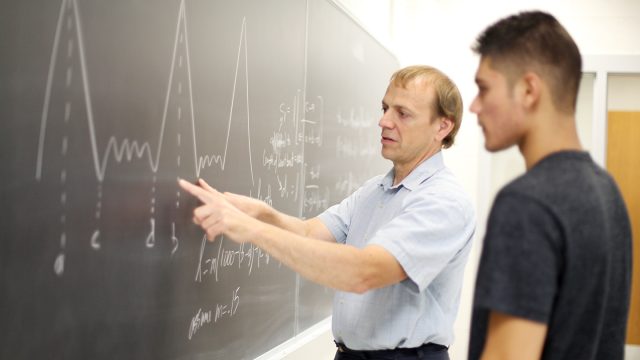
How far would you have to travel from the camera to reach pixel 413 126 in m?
1.99

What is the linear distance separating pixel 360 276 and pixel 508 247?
0.57m

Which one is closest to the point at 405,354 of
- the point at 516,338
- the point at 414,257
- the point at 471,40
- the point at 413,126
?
the point at 414,257

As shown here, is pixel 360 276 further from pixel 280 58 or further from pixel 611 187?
pixel 280 58

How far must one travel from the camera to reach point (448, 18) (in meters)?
4.98

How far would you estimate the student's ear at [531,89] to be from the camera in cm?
115

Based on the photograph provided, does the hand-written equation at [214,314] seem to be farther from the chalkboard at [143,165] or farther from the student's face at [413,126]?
the student's face at [413,126]

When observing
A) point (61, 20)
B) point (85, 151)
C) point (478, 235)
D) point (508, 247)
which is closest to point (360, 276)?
point (508, 247)

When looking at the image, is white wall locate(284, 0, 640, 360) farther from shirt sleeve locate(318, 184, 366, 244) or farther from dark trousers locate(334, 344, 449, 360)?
dark trousers locate(334, 344, 449, 360)

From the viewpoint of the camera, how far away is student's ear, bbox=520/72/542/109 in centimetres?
115

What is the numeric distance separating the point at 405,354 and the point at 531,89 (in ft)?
3.19

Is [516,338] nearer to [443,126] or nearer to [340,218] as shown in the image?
[443,126]

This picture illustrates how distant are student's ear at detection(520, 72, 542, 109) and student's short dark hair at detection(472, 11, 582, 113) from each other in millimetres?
12

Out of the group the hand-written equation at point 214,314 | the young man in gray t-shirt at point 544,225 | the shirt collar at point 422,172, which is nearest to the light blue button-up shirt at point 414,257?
the shirt collar at point 422,172

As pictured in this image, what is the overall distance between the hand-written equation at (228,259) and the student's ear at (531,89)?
96 centimetres
